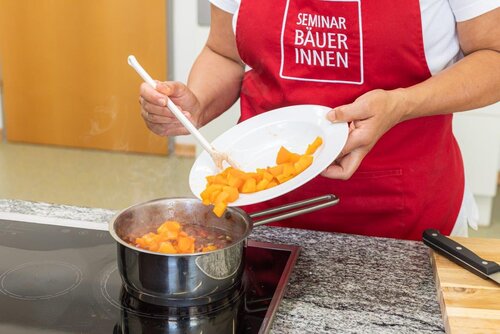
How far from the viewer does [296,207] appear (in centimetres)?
100

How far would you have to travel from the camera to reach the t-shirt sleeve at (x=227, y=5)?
1218 millimetres

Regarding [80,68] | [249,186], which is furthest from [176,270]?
[80,68]

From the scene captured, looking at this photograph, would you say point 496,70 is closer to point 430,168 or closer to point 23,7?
point 430,168

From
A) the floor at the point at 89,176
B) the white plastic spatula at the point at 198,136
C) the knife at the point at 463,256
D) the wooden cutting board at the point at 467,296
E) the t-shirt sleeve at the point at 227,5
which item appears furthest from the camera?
the floor at the point at 89,176

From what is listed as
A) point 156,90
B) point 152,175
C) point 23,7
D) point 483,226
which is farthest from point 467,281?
point 23,7

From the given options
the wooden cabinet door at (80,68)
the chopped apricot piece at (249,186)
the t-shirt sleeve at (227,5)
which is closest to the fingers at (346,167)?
the chopped apricot piece at (249,186)

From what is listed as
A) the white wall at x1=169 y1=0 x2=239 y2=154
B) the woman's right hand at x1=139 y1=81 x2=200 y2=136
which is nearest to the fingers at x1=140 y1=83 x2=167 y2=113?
the woman's right hand at x1=139 y1=81 x2=200 y2=136

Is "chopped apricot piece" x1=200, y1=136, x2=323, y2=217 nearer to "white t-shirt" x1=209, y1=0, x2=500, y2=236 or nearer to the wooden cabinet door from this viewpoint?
"white t-shirt" x1=209, y1=0, x2=500, y2=236

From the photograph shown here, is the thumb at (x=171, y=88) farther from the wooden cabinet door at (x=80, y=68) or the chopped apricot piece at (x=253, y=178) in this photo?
the wooden cabinet door at (x=80, y=68)

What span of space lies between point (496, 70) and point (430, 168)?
0.65ft

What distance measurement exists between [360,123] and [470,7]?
0.91 feet

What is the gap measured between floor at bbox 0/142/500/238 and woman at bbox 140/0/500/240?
173 centimetres

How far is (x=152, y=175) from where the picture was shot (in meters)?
3.19

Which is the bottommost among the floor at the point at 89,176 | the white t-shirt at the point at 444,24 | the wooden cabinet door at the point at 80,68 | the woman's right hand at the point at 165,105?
the floor at the point at 89,176
